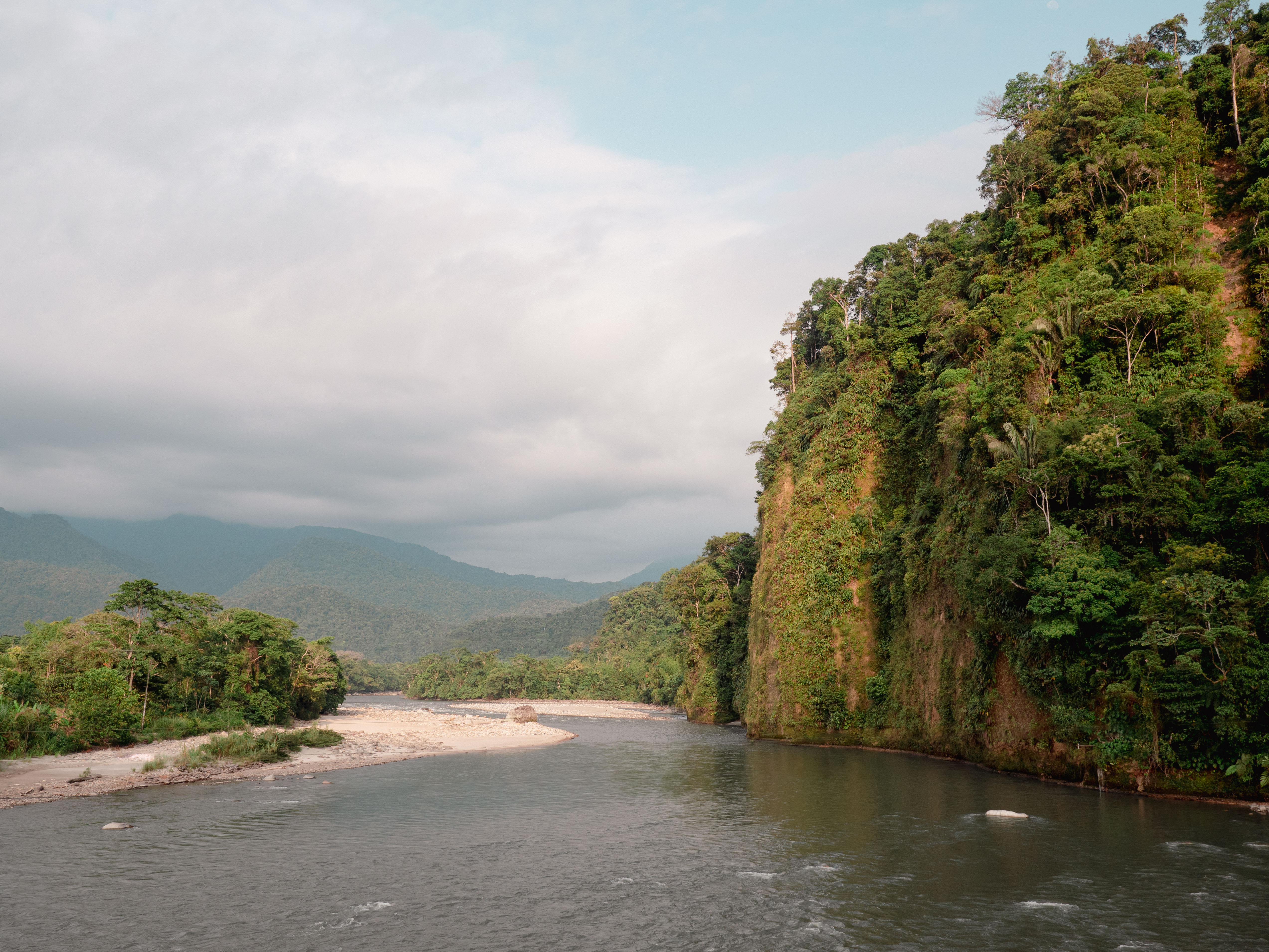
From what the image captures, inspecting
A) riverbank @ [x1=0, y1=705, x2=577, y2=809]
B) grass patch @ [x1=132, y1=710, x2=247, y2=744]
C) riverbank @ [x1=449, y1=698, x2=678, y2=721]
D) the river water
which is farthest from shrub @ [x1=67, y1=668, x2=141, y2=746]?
riverbank @ [x1=449, y1=698, x2=678, y2=721]

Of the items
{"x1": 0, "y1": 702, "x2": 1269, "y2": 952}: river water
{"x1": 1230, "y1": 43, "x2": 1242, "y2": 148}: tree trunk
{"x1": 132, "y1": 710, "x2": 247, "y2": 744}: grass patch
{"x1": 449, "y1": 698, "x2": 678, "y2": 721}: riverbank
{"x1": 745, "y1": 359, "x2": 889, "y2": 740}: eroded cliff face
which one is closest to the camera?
{"x1": 0, "y1": 702, "x2": 1269, "y2": 952}: river water

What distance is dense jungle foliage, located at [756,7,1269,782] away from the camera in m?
28.5

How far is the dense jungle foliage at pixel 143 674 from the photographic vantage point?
4275 centimetres

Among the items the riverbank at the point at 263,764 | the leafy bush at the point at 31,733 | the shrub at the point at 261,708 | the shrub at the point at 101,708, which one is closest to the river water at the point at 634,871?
the riverbank at the point at 263,764

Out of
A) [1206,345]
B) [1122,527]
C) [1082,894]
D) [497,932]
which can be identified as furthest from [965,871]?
[1206,345]

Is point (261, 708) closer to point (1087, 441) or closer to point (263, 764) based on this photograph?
point (263, 764)

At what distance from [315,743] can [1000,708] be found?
44.8m

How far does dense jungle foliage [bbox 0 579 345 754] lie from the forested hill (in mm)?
43400

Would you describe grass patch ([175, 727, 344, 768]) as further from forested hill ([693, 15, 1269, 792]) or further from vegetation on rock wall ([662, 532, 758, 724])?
vegetation on rock wall ([662, 532, 758, 724])

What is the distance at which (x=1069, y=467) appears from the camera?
107 ft

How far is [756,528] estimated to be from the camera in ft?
277

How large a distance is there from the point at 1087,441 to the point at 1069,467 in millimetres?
1467

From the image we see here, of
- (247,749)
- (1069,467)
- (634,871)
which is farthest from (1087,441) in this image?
(247,749)

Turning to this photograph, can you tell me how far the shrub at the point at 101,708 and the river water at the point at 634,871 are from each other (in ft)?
41.0
